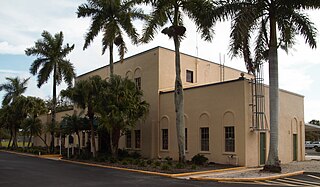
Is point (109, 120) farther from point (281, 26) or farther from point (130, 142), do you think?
point (281, 26)

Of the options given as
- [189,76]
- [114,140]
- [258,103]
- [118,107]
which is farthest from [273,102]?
[189,76]

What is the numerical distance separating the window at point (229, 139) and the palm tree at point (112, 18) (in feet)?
31.9

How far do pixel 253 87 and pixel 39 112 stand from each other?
2737 cm

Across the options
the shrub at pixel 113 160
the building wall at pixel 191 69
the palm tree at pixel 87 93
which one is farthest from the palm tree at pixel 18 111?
the shrub at pixel 113 160

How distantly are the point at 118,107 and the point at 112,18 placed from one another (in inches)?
297

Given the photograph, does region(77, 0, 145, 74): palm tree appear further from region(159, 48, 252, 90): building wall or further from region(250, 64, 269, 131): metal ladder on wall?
region(250, 64, 269, 131): metal ladder on wall

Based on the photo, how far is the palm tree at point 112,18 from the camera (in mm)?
26703

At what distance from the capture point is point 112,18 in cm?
2700

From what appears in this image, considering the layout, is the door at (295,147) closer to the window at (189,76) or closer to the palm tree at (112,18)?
the window at (189,76)

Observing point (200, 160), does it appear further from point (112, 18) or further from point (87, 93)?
point (112, 18)

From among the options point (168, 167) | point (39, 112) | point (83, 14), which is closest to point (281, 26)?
point (168, 167)

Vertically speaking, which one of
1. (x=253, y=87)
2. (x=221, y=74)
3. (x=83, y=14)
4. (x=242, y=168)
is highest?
(x=83, y=14)

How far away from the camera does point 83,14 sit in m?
27.5

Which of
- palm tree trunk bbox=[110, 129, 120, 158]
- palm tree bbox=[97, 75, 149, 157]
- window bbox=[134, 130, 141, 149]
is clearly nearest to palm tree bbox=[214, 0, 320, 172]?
palm tree bbox=[97, 75, 149, 157]
